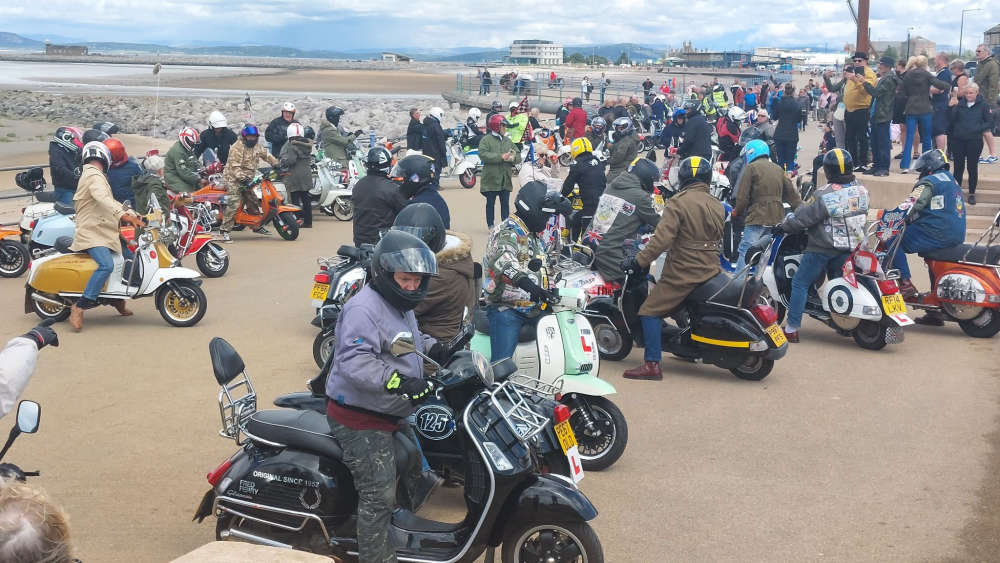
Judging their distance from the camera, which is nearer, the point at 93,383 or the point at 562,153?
the point at 93,383

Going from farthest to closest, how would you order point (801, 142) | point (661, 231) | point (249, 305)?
point (801, 142), point (249, 305), point (661, 231)

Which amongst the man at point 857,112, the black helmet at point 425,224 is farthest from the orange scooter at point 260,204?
the man at point 857,112

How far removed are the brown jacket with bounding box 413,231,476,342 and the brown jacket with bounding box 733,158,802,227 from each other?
4.75 metres

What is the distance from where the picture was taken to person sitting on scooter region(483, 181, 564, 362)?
267 inches

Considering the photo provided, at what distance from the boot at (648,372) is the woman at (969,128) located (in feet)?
29.8

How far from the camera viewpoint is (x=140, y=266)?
1009cm

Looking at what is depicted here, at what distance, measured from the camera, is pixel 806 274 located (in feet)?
31.9

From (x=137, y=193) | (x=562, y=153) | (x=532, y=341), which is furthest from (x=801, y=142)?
(x=532, y=341)

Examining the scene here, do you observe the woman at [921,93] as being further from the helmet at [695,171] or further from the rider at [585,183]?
the helmet at [695,171]

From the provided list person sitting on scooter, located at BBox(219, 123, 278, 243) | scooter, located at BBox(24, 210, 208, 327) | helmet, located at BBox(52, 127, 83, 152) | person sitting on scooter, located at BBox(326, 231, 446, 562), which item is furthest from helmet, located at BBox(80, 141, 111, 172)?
person sitting on scooter, located at BBox(326, 231, 446, 562)

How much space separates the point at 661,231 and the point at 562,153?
15111 mm

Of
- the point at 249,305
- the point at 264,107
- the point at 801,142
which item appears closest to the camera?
the point at 249,305

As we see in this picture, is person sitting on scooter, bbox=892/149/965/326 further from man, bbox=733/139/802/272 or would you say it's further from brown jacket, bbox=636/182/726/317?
brown jacket, bbox=636/182/726/317

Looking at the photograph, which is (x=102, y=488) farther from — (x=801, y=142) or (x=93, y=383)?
(x=801, y=142)
